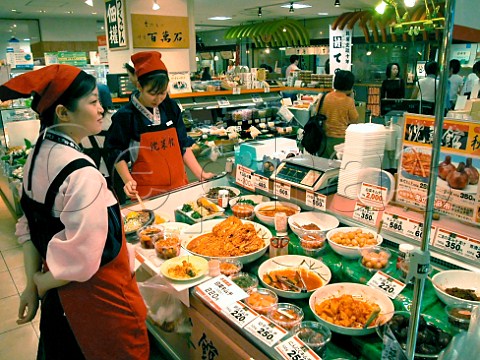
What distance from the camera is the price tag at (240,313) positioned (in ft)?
5.25

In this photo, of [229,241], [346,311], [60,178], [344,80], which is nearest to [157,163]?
[229,241]

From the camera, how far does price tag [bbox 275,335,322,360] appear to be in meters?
1.38

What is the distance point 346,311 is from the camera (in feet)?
5.35

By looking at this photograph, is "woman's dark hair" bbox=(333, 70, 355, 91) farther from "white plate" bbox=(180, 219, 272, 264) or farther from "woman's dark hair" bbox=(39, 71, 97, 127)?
"woman's dark hair" bbox=(39, 71, 97, 127)

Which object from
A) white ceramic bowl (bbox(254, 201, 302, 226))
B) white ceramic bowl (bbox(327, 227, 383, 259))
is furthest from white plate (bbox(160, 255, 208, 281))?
white ceramic bowl (bbox(327, 227, 383, 259))

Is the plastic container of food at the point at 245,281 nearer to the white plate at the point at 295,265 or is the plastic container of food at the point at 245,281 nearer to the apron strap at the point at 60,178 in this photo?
the white plate at the point at 295,265

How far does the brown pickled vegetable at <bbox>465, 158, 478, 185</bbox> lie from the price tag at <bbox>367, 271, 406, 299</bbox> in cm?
55

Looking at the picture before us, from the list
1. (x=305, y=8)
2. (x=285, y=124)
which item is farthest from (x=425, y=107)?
(x=305, y=8)

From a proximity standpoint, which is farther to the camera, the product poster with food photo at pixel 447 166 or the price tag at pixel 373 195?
the price tag at pixel 373 195

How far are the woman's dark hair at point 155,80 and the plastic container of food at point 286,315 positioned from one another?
177 centimetres

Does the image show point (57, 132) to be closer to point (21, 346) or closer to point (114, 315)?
point (114, 315)

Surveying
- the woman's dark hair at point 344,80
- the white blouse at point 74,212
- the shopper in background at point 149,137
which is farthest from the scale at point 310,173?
the woman's dark hair at point 344,80

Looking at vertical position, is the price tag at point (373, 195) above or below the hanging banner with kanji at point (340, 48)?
below

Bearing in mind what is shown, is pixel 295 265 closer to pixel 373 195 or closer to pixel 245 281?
pixel 245 281
